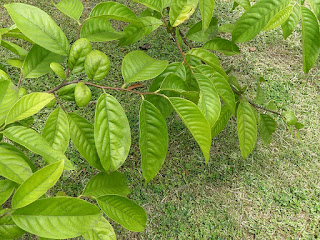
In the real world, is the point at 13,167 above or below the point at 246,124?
above

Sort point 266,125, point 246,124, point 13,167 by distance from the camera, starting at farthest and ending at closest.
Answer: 1. point 266,125
2. point 246,124
3. point 13,167

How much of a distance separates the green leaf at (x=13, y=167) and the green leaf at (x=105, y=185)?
380 millimetres

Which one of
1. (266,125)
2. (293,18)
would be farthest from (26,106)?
(266,125)

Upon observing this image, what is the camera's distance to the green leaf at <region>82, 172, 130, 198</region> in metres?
1.14

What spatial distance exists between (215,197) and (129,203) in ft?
2.53

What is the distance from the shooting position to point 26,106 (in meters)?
0.81

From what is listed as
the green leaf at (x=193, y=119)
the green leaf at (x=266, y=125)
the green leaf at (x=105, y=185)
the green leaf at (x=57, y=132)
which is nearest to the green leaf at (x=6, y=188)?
the green leaf at (x=57, y=132)

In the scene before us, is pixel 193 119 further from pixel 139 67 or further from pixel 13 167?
pixel 13 167

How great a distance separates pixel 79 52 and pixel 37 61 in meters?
0.19

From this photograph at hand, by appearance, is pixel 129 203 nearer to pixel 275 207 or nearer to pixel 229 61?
pixel 275 207

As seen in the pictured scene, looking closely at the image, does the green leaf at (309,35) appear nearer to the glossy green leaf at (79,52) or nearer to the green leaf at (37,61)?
the glossy green leaf at (79,52)

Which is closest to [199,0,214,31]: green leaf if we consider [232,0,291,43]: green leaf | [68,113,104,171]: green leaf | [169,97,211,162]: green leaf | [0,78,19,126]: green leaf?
[232,0,291,43]: green leaf

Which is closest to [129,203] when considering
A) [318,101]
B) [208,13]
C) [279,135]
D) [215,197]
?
[208,13]

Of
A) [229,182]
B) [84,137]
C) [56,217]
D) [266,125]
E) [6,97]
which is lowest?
[229,182]
